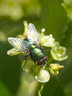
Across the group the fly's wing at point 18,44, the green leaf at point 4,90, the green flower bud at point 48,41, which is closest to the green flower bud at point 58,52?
the green flower bud at point 48,41

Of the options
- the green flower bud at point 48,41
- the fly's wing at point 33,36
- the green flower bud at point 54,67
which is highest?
the fly's wing at point 33,36

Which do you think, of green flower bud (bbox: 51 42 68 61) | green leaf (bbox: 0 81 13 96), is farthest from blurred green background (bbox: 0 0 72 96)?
green flower bud (bbox: 51 42 68 61)

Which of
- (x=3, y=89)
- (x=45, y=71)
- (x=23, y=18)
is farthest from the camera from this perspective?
(x=23, y=18)

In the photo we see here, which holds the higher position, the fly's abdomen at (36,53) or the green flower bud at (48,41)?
the green flower bud at (48,41)

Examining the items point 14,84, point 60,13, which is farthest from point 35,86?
point 60,13

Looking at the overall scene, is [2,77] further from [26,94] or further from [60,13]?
[60,13]

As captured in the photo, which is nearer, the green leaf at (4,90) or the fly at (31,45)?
the fly at (31,45)

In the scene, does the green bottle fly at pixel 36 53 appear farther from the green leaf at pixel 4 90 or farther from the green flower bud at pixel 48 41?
the green leaf at pixel 4 90

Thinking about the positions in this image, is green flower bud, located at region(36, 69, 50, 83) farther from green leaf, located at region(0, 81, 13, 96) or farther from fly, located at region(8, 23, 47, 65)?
green leaf, located at region(0, 81, 13, 96)
